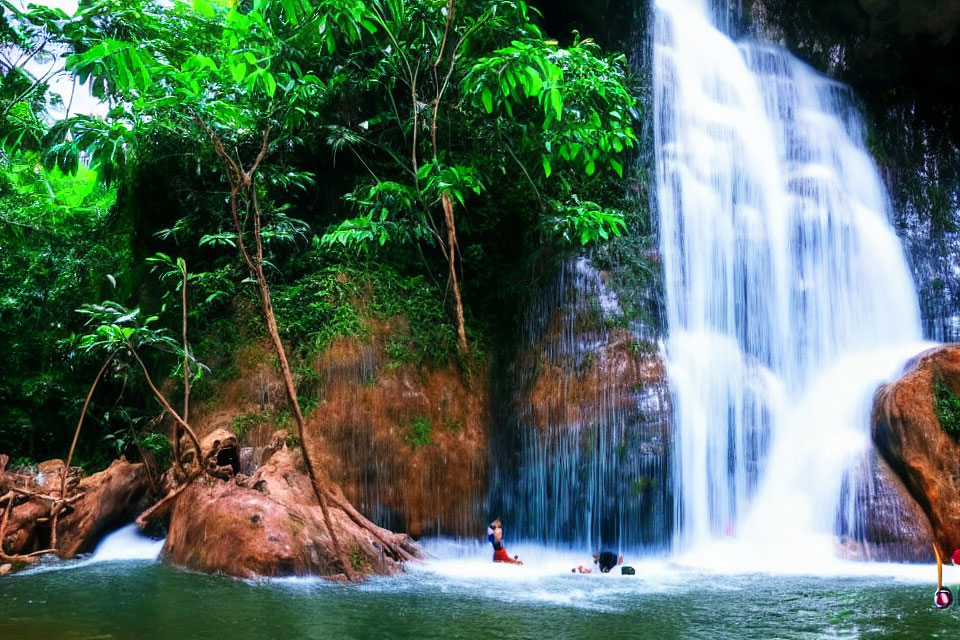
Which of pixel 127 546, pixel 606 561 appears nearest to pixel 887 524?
pixel 606 561

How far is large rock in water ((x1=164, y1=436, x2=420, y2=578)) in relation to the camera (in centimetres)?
650

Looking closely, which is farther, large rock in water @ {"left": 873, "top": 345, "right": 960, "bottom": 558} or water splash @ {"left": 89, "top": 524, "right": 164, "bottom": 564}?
large rock in water @ {"left": 873, "top": 345, "right": 960, "bottom": 558}

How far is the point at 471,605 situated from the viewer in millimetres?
5465

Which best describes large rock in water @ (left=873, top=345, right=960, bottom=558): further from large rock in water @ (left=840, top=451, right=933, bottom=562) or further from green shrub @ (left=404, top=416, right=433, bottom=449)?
green shrub @ (left=404, top=416, right=433, bottom=449)

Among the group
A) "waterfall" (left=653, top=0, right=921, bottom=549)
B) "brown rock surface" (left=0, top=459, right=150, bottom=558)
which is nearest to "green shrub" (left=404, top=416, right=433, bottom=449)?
"waterfall" (left=653, top=0, right=921, bottom=549)

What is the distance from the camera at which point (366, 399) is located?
9.30 meters

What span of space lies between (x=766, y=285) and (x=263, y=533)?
7643mm

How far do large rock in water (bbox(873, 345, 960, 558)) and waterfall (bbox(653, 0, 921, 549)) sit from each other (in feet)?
1.34

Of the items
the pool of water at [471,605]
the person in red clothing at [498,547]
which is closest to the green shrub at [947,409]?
the pool of water at [471,605]

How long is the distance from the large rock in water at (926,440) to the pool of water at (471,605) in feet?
3.44

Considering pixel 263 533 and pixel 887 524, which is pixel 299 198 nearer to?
pixel 263 533

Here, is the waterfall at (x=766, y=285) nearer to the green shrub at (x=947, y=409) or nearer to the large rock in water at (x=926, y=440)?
the large rock in water at (x=926, y=440)

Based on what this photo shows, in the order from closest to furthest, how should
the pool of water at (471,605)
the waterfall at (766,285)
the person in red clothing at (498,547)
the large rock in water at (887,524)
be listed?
the pool of water at (471,605)
the large rock in water at (887,524)
the person in red clothing at (498,547)
the waterfall at (766,285)

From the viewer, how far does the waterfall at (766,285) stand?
911 centimetres
